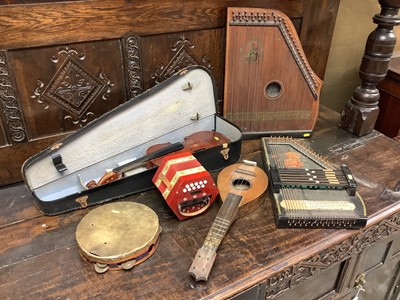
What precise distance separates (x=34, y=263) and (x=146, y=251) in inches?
10.7

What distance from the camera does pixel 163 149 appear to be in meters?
1.11

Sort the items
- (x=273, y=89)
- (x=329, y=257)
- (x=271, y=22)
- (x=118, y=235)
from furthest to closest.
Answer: (x=273, y=89) → (x=271, y=22) → (x=329, y=257) → (x=118, y=235)

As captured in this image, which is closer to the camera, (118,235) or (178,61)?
(118,235)

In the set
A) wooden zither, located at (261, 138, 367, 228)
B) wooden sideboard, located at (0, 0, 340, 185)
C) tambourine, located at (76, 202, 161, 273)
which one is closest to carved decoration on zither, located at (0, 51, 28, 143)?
wooden sideboard, located at (0, 0, 340, 185)

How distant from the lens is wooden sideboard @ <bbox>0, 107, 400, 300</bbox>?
790 millimetres

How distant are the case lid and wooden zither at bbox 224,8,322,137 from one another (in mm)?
106

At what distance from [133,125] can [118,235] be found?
1.31ft

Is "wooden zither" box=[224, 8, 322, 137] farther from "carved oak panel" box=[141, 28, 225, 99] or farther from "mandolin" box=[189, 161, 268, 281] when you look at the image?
"mandolin" box=[189, 161, 268, 281]

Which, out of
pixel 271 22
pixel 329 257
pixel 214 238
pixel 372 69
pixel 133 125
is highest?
pixel 271 22

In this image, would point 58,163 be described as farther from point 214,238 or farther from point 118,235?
point 214,238

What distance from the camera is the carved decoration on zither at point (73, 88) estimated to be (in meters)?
1.07

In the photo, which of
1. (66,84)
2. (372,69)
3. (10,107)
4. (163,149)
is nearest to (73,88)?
(66,84)

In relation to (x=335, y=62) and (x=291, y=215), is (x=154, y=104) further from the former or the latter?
(x=335, y=62)

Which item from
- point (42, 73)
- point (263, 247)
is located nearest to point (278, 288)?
point (263, 247)
